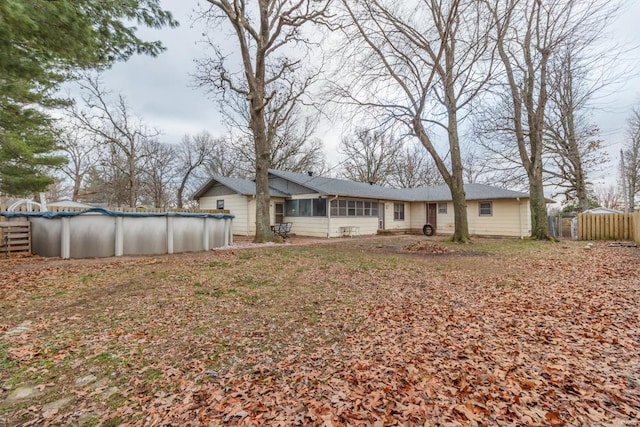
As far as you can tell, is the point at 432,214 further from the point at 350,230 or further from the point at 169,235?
the point at 169,235

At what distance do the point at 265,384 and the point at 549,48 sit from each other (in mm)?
13998

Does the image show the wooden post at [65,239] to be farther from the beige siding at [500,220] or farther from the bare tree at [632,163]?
the bare tree at [632,163]

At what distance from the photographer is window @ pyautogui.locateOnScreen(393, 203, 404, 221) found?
68.8ft

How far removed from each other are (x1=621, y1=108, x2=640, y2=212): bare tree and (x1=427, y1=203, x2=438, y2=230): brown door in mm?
14100

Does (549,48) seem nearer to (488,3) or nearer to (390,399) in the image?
(488,3)

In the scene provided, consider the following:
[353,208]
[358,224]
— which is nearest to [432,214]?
[358,224]

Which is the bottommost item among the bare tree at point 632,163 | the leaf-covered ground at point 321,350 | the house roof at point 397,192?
the leaf-covered ground at point 321,350

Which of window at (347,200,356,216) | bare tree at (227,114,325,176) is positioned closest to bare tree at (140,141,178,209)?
bare tree at (227,114,325,176)

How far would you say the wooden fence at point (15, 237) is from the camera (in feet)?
28.9

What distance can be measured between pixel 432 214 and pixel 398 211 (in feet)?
7.40

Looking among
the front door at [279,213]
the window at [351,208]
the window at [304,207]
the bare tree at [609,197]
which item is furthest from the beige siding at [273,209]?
the bare tree at [609,197]

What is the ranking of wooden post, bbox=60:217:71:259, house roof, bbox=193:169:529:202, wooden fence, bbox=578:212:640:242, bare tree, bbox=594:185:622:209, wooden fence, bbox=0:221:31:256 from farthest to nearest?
bare tree, bbox=594:185:622:209 < house roof, bbox=193:169:529:202 < wooden fence, bbox=578:212:640:242 < wooden fence, bbox=0:221:31:256 < wooden post, bbox=60:217:71:259

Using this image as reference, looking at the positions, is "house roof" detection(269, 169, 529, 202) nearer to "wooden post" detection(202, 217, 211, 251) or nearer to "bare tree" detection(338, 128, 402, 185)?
"wooden post" detection(202, 217, 211, 251)

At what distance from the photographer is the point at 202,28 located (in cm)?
1251
